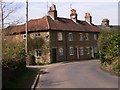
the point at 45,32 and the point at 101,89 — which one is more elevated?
the point at 45,32

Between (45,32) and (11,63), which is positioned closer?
(11,63)

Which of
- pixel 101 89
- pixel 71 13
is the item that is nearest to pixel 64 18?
pixel 71 13

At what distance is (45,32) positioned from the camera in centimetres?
4394

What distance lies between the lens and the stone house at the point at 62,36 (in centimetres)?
4388

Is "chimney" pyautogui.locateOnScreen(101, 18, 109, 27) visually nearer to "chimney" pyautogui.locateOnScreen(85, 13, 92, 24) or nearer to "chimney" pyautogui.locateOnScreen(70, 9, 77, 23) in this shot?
"chimney" pyautogui.locateOnScreen(85, 13, 92, 24)

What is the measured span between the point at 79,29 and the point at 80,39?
1763 millimetres

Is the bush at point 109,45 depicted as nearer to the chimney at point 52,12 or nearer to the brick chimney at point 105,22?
the chimney at point 52,12

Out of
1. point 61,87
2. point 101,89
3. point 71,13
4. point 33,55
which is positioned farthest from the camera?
point 71,13

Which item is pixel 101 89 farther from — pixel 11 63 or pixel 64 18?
pixel 64 18

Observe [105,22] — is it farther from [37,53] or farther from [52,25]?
[37,53]

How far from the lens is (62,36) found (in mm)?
45875

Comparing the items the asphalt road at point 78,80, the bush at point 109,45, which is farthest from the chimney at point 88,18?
the asphalt road at point 78,80

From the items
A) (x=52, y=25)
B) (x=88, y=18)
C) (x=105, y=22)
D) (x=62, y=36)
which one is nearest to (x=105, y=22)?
(x=105, y=22)

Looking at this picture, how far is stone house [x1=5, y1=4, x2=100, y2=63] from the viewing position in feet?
144
